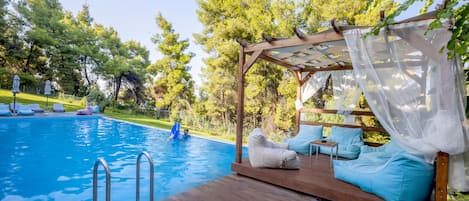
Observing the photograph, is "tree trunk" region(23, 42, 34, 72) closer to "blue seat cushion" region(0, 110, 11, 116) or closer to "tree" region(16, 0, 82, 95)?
"tree" region(16, 0, 82, 95)

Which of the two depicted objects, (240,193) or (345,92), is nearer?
(240,193)

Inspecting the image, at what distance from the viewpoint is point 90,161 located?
6.37 metres

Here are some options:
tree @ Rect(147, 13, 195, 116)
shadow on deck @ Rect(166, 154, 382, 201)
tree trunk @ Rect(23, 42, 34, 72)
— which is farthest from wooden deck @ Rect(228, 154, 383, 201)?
tree trunk @ Rect(23, 42, 34, 72)

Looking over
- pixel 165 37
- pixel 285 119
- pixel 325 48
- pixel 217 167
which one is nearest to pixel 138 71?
pixel 165 37

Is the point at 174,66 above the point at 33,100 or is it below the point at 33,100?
above

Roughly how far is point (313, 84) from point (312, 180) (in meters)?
3.72

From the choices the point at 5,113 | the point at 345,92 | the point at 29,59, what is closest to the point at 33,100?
the point at 29,59

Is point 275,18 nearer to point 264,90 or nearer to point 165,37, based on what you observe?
point 264,90

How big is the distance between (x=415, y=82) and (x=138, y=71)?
21433mm

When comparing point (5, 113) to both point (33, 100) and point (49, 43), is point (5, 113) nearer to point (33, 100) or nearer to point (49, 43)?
point (33, 100)

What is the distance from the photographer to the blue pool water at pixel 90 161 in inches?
179

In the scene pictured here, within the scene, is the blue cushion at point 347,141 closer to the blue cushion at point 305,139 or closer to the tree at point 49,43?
the blue cushion at point 305,139

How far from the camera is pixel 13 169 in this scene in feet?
17.7

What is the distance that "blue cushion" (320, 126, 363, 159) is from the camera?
17.9 feet
